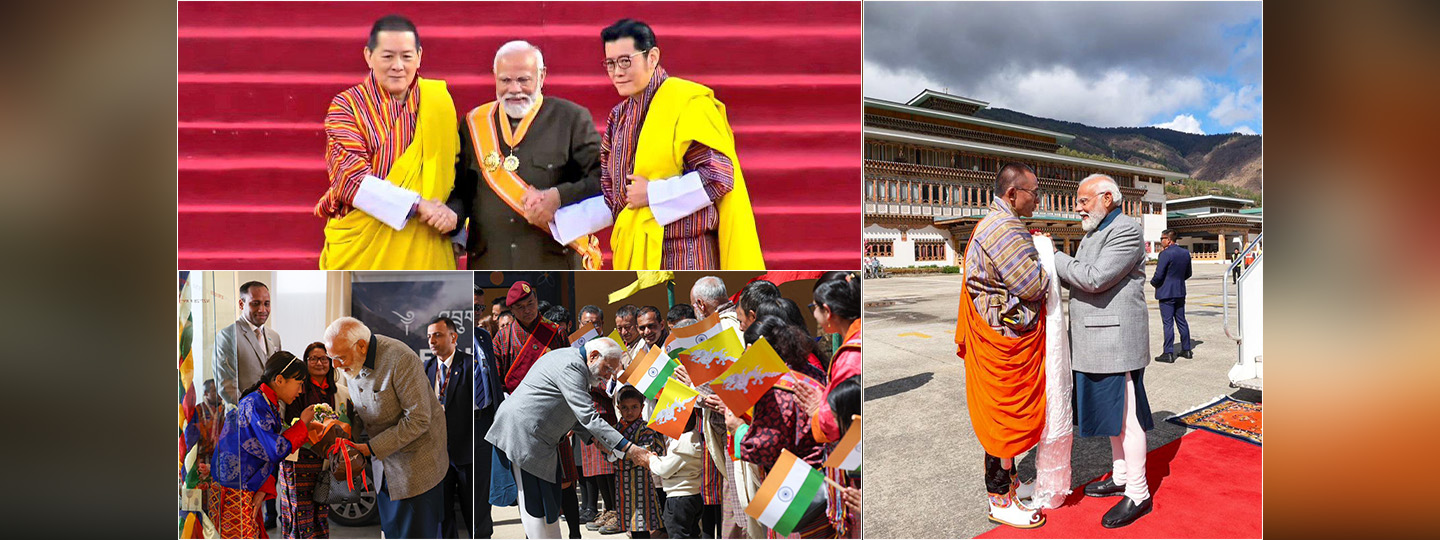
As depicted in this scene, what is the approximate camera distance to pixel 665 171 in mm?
3686

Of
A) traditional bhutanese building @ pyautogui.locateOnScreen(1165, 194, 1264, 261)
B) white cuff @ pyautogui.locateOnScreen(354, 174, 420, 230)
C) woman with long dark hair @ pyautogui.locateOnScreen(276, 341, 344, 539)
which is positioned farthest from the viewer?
traditional bhutanese building @ pyautogui.locateOnScreen(1165, 194, 1264, 261)

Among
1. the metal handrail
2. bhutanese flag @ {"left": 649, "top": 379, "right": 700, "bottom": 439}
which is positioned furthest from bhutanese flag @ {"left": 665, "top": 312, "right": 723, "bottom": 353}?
the metal handrail

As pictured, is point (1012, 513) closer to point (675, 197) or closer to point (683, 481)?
point (683, 481)

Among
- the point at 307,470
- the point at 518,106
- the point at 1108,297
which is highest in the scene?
the point at 518,106

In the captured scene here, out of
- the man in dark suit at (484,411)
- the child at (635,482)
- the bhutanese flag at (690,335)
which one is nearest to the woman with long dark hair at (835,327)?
the bhutanese flag at (690,335)

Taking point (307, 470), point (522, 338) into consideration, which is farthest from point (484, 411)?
point (307, 470)

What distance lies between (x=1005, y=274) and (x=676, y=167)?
67.2 inches

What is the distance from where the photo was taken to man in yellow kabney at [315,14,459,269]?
12.0 feet

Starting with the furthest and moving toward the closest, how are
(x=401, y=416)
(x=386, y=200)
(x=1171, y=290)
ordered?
(x=1171, y=290) → (x=401, y=416) → (x=386, y=200)

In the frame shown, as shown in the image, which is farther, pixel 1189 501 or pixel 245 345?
pixel 1189 501

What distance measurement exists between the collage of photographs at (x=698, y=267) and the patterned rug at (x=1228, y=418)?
2.1 inches

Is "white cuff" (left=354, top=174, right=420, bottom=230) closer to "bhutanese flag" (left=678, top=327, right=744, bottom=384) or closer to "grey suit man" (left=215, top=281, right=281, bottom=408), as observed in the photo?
"grey suit man" (left=215, top=281, right=281, bottom=408)

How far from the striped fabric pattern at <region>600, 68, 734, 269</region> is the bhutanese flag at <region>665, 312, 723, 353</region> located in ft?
0.99
